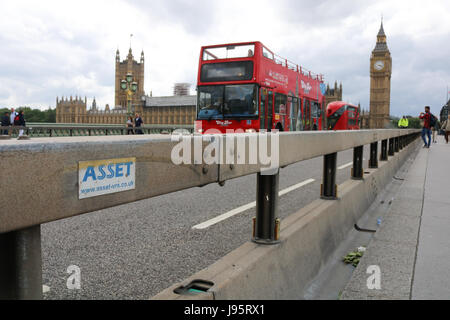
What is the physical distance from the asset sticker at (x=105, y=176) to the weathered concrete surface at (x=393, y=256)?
5.98ft

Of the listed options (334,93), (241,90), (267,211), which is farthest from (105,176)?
(334,93)

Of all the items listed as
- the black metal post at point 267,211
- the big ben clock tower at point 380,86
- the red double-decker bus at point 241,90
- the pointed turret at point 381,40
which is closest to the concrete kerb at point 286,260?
the black metal post at point 267,211

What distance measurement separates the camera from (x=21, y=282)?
52.1 inches

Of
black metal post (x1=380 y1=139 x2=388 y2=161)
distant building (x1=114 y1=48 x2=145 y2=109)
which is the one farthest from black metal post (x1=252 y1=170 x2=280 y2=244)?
distant building (x1=114 y1=48 x2=145 y2=109)

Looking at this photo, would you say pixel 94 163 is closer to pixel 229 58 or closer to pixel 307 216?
pixel 307 216

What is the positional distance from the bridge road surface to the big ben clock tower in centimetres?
15643

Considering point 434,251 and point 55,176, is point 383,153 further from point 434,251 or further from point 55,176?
point 55,176

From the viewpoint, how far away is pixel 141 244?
14.3ft

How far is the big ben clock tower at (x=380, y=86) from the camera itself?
156 m

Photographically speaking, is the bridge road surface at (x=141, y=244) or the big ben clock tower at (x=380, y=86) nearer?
the bridge road surface at (x=141, y=244)

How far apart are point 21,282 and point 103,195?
360 millimetres

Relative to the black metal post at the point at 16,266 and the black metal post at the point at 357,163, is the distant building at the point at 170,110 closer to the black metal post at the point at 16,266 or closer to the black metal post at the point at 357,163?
the black metal post at the point at 357,163

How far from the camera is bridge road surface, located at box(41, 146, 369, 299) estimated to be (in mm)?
3293
